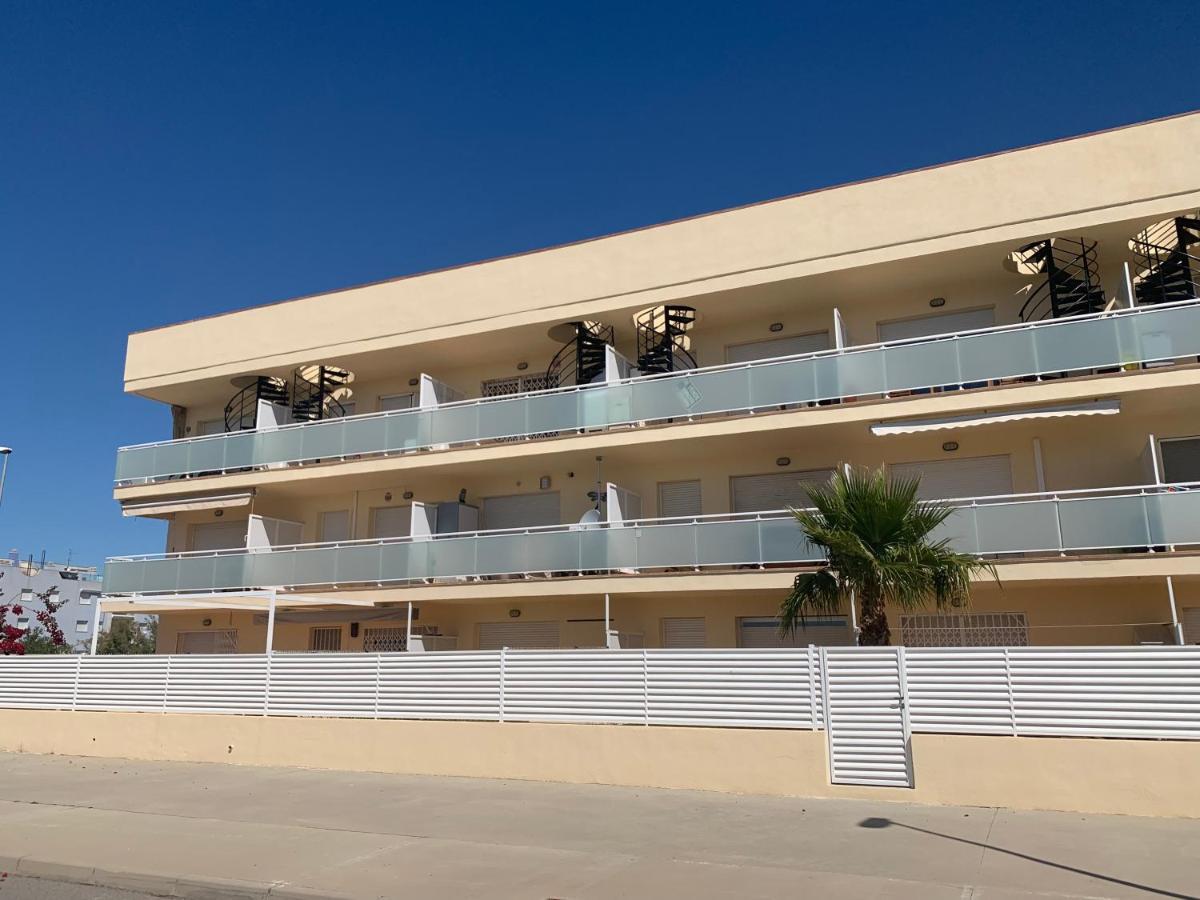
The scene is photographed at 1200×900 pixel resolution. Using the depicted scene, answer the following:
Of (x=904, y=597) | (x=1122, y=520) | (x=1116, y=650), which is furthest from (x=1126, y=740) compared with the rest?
(x=1122, y=520)

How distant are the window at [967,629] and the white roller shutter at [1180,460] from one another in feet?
11.3

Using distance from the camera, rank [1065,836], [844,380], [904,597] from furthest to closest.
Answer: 1. [844,380]
2. [904,597]
3. [1065,836]

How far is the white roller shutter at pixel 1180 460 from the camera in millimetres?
16516

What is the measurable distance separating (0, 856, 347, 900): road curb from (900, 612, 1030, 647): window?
12.4 meters

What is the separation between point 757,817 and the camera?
35.3ft

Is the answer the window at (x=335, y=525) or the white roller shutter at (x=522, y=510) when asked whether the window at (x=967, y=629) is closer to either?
the white roller shutter at (x=522, y=510)

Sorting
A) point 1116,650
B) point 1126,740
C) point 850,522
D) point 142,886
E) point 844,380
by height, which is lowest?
point 142,886

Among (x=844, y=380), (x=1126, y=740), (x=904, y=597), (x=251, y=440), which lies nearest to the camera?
(x=1126, y=740)

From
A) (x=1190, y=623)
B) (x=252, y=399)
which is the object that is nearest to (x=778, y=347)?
(x=1190, y=623)

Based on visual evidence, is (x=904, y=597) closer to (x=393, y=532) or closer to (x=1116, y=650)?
(x=1116, y=650)

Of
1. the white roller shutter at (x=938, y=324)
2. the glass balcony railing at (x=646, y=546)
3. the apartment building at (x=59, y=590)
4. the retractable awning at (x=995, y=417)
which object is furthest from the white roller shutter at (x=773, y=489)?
the apartment building at (x=59, y=590)

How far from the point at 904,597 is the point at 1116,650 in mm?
2653

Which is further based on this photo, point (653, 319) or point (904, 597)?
point (653, 319)

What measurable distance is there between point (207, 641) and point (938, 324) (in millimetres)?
19920
